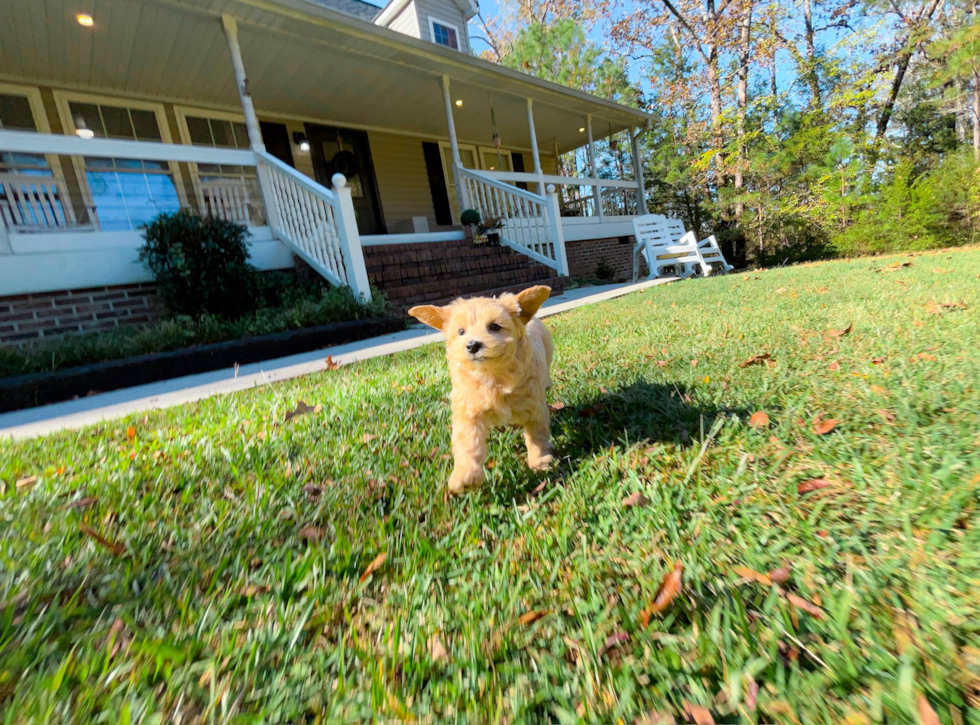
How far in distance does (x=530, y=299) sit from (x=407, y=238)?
7.45 metres

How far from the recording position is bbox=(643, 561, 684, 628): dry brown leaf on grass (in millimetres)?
998

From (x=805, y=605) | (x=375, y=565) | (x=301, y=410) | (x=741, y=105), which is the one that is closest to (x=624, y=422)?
(x=805, y=605)

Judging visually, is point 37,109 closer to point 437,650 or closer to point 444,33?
point 444,33

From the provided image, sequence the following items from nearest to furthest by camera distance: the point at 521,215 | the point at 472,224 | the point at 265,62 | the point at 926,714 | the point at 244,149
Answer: the point at 926,714
the point at 265,62
the point at 244,149
the point at 472,224
the point at 521,215

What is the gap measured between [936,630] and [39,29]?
35.8ft

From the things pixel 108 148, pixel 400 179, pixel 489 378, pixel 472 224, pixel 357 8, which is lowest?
pixel 489 378

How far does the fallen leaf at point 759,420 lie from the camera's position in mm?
1788

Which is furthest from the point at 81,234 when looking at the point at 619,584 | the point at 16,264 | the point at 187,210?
the point at 619,584

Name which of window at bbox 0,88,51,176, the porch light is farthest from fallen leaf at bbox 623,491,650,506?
the porch light

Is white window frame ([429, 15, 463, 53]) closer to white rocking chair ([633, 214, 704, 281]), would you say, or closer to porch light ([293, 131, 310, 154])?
porch light ([293, 131, 310, 154])

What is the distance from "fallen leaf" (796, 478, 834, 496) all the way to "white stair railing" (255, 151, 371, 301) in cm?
595

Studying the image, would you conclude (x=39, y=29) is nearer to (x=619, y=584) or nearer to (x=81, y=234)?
(x=81, y=234)

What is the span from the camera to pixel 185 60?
7.71 metres

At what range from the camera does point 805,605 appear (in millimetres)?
942
